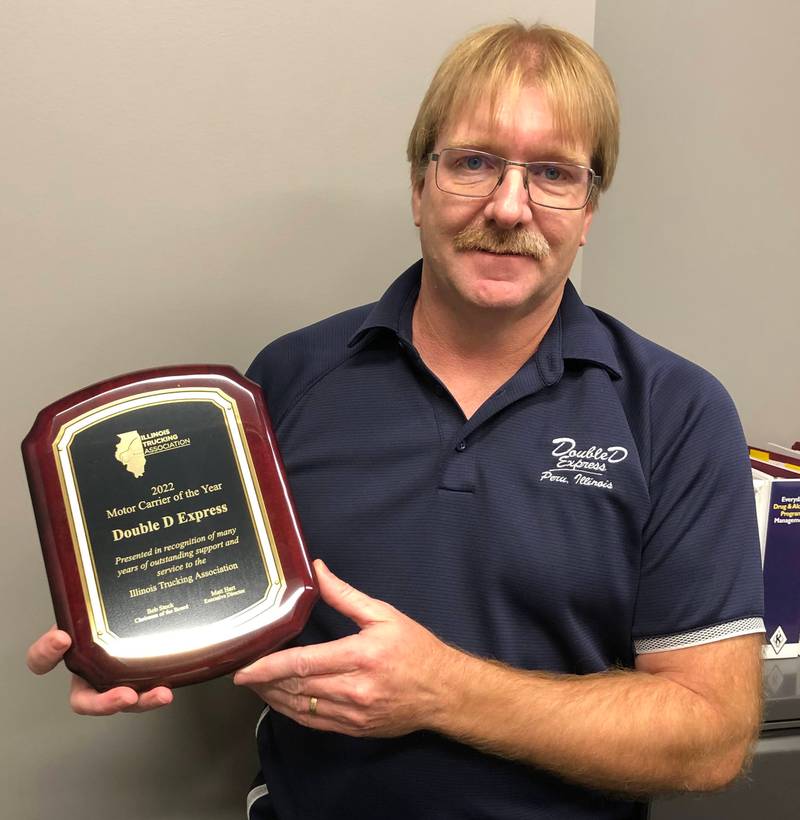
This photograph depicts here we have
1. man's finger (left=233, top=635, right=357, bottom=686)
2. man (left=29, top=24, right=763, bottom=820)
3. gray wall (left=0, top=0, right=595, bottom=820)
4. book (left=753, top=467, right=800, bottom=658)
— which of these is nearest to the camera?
man's finger (left=233, top=635, right=357, bottom=686)

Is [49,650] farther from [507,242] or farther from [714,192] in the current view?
[714,192]

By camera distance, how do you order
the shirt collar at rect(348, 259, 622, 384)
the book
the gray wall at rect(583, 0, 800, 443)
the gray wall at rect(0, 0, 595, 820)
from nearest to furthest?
the shirt collar at rect(348, 259, 622, 384) < the gray wall at rect(0, 0, 595, 820) < the book < the gray wall at rect(583, 0, 800, 443)

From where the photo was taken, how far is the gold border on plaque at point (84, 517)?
2.58 ft

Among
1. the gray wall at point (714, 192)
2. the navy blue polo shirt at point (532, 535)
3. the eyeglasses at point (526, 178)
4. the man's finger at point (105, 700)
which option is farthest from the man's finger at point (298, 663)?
the gray wall at point (714, 192)

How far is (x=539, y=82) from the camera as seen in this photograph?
1010mm

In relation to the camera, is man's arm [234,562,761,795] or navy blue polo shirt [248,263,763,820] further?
navy blue polo shirt [248,263,763,820]

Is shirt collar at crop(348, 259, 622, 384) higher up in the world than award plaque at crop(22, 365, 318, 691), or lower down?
higher up

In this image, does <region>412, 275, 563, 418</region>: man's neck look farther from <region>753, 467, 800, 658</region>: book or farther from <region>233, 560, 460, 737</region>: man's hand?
<region>753, 467, 800, 658</region>: book

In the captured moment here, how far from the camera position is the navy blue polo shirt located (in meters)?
0.97

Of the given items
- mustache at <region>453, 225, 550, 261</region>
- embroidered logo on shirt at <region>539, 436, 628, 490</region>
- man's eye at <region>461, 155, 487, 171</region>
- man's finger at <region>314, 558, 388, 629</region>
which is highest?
man's eye at <region>461, 155, 487, 171</region>

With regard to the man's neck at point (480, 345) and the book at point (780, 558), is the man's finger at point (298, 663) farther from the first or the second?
the book at point (780, 558)

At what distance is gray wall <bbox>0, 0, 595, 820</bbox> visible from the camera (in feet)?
3.97

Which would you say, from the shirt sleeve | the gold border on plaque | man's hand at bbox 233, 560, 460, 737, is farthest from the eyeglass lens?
man's hand at bbox 233, 560, 460, 737

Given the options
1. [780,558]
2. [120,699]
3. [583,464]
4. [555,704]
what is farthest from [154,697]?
[780,558]
